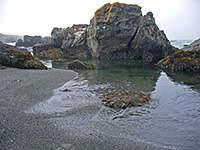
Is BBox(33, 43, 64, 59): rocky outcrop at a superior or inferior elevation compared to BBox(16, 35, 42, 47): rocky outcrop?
inferior

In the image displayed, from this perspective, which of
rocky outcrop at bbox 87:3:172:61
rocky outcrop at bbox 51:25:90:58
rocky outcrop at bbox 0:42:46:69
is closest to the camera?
rocky outcrop at bbox 0:42:46:69

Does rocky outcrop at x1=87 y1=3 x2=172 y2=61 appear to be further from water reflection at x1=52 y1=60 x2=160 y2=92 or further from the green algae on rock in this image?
the green algae on rock

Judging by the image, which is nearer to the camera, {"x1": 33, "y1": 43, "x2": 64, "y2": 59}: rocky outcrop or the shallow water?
the shallow water

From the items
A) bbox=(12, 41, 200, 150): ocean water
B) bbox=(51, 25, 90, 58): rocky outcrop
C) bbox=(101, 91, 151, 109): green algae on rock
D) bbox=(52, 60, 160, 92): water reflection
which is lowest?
bbox=(12, 41, 200, 150): ocean water

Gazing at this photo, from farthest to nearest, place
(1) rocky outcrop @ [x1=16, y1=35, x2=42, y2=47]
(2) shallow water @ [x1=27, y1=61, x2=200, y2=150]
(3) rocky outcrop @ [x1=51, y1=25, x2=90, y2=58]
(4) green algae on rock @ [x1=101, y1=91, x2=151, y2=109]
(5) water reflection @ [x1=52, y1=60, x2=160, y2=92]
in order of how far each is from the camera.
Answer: (1) rocky outcrop @ [x1=16, y1=35, x2=42, y2=47], (3) rocky outcrop @ [x1=51, y1=25, x2=90, y2=58], (5) water reflection @ [x1=52, y1=60, x2=160, y2=92], (4) green algae on rock @ [x1=101, y1=91, x2=151, y2=109], (2) shallow water @ [x1=27, y1=61, x2=200, y2=150]

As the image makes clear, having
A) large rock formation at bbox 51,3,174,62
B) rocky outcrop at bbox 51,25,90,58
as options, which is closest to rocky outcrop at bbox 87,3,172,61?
large rock formation at bbox 51,3,174,62

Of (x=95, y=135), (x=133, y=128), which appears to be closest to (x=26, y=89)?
(x=95, y=135)

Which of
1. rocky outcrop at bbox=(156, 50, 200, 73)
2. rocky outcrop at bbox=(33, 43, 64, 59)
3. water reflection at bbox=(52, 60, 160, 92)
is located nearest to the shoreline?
water reflection at bbox=(52, 60, 160, 92)

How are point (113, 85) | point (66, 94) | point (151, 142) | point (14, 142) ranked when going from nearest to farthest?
point (14, 142) < point (151, 142) < point (66, 94) < point (113, 85)

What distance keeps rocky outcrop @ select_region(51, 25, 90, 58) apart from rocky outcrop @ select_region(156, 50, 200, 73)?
22.0 meters

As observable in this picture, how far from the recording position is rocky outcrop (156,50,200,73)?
679 inches

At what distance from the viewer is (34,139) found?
191 inches

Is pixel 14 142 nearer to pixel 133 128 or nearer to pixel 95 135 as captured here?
pixel 95 135

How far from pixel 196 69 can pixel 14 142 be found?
1812cm
